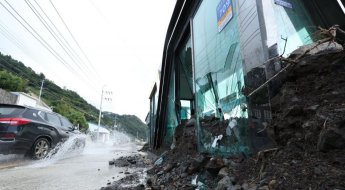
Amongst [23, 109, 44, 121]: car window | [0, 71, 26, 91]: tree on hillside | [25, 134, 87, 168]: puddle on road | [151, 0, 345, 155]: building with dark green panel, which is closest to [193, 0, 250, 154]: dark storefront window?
[151, 0, 345, 155]: building with dark green panel

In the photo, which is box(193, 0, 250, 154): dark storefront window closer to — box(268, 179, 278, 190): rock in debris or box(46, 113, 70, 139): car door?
box(268, 179, 278, 190): rock in debris

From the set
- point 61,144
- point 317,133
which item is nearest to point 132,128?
point 61,144

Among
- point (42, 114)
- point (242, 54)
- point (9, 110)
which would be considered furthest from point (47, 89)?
point (242, 54)

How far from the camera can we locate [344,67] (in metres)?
1.51

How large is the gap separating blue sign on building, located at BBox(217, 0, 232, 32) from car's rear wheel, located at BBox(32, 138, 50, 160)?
15.0 ft

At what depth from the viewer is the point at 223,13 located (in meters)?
2.89

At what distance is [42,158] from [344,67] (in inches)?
226

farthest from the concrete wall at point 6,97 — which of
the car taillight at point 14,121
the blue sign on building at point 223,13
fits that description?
the blue sign on building at point 223,13

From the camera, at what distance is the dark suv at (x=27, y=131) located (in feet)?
14.5

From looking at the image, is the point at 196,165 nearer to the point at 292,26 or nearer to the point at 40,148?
the point at 292,26

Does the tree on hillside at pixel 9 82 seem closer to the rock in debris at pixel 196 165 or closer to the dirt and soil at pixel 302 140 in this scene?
the rock in debris at pixel 196 165

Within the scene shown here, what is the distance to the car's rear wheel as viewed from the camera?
4.97 meters

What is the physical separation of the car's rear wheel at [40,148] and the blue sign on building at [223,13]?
15.0 ft

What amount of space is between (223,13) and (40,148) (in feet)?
15.8
